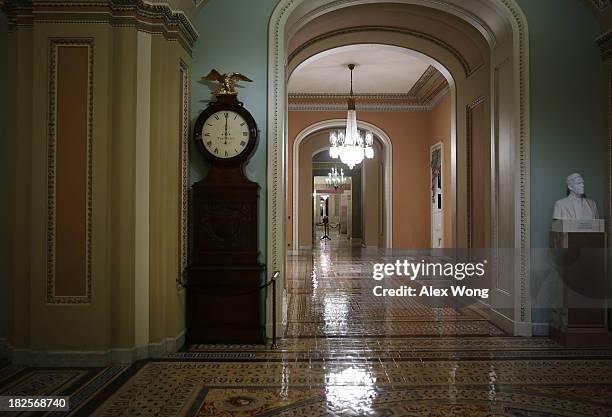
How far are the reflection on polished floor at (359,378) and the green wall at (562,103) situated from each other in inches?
58.0

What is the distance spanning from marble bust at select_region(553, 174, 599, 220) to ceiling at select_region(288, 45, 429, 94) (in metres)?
4.73

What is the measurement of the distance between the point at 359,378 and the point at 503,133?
3.29 meters

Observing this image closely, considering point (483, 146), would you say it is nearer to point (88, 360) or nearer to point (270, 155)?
point (270, 155)

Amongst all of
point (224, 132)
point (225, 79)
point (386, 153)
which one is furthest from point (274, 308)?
point (386, 153)

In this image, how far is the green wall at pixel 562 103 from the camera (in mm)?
5555

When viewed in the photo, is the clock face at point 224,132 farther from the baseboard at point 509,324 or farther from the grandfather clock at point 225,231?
the baseboard at point 509,324

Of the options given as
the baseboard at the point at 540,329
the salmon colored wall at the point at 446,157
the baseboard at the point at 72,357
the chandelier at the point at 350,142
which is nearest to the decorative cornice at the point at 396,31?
the chandelier at the point at 350,142

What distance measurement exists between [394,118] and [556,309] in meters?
8.98

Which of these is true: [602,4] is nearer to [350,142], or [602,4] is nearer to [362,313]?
[362,313]

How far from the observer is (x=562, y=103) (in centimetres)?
557

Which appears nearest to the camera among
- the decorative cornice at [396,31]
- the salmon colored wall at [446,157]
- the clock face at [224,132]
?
the clock face at [224,132]

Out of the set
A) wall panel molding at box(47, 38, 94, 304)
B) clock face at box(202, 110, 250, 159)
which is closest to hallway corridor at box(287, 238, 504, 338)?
clock face at box(202, 110, 250, 159)

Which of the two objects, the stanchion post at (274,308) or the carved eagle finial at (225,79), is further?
the carved eagle finial at (225,79)

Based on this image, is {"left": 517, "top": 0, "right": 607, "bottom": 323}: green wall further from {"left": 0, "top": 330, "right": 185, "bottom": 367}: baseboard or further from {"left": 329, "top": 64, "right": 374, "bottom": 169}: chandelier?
{"left": 329, "top": 64, "right": 374, "bottom": 169}: chandelier
